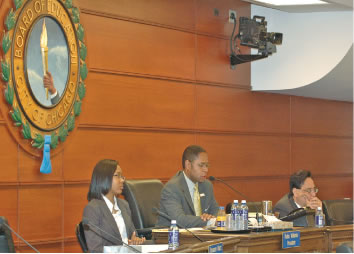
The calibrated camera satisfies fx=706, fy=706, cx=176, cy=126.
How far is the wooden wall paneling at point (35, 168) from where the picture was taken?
18.3ft

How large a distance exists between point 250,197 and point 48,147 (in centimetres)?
326

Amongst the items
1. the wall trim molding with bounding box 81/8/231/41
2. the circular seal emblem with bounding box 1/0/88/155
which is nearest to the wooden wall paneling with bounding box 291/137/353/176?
the wall trim molding with bounding box 81/8/231/41

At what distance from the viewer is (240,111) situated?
8156 millimetres

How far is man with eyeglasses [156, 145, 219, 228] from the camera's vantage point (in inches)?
204

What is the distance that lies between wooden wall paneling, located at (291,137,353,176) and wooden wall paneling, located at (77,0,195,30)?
2.44 meters

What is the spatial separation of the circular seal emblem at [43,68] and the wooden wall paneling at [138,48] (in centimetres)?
23

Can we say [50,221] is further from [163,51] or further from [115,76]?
[163,51]

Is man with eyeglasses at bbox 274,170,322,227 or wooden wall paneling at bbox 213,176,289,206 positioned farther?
wooden wall paneling at bbox 213,176,289,206

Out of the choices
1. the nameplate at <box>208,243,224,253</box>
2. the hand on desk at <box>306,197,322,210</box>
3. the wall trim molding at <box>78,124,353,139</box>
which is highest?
the wall trim molding at <box>78,124,353,139</box>

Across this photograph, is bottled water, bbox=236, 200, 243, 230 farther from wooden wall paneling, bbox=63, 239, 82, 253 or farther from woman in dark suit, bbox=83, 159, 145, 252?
wooden wall paneling, bbox=63, 239, 82, 253

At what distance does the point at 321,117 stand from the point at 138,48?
3616 mm

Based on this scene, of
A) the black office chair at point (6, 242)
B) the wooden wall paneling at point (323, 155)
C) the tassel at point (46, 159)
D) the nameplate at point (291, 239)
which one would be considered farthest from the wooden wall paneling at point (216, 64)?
the black office chair at point (6, 242)

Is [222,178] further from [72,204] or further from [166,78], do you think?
[72,204]

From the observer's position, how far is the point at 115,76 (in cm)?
655
